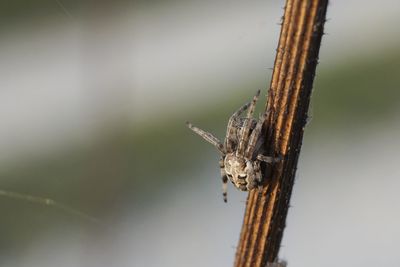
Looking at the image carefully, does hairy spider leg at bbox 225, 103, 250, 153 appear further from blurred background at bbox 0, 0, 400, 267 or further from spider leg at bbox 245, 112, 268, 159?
blurred background at bbox 0, 0, 400, 267

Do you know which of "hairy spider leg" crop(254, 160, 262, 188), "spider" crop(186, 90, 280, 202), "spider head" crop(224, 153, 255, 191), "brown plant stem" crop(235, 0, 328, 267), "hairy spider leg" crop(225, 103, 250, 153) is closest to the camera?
"brown plant stem" crop(235, 0, 328, 267)

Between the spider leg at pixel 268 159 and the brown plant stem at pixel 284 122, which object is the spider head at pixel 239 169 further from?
the brown plant stem at pixel 284 122

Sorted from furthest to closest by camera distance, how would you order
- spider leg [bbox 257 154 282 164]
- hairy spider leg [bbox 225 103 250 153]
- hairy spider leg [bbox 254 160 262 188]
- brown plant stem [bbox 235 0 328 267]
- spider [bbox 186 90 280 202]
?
hairy spider leg [bbox 225 103 250 153] → spider [bbox 186 90 280 202] → hairy spider leg [bbox 254 160 262 188] → spider leg [bbox 257 154 282 164] → brown plant stem [bbox 235 0 328 267]

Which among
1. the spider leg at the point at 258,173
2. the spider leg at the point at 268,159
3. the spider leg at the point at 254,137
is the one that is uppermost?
the spider leg at the point at 254,137

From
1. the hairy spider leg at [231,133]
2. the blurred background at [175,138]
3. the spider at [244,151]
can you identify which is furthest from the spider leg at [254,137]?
the blurred background at [175,138]

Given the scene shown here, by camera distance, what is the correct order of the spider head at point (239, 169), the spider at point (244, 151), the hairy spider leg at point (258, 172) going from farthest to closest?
1. the spider head at point (239, 169)
2. the spider at point (244, 151)
3. the hairy spider leg at point (258, 172)

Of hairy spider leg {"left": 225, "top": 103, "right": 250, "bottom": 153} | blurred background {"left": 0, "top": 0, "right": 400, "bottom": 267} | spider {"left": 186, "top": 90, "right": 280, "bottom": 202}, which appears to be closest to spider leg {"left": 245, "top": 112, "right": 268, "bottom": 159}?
spider {"left": 186, "top": 90, "right": 280, "bottom": 202}

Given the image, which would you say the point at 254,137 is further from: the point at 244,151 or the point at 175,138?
the point at 175,138

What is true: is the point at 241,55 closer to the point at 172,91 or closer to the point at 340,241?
the point at 172,91

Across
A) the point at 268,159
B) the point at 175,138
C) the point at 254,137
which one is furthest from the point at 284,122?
the point at 175,138
